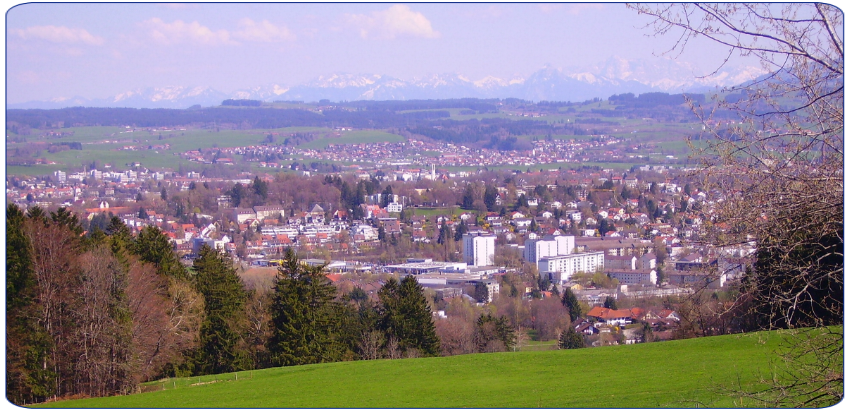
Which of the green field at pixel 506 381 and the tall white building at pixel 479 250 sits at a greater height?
the green field at pixel 506 381

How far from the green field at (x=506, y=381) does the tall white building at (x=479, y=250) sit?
90.1ft

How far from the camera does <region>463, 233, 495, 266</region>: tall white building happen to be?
39.8m

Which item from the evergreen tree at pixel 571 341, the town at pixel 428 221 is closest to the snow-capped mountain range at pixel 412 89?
the town at pixel 428 221

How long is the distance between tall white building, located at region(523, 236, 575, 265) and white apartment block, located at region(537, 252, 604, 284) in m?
1.13

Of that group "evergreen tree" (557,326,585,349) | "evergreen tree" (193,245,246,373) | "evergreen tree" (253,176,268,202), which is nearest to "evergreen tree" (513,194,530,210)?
"evergreen tree" (253,176,268,202)

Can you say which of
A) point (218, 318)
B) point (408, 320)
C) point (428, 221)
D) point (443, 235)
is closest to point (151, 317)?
point (218, 318)

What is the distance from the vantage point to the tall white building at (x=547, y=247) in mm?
38219

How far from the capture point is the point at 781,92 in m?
3.51

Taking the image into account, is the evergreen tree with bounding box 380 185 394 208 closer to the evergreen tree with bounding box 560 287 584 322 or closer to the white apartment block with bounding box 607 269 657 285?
the white apartment block with bounding box 607 269 657 285

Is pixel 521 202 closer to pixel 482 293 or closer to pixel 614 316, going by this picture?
pixel 482 293

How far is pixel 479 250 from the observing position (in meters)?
40.0

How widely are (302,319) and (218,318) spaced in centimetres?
165

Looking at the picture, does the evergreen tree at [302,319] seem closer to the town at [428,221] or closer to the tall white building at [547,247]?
the town at [428,221]

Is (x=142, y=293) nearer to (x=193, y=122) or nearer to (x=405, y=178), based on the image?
(x=405, y=178)
